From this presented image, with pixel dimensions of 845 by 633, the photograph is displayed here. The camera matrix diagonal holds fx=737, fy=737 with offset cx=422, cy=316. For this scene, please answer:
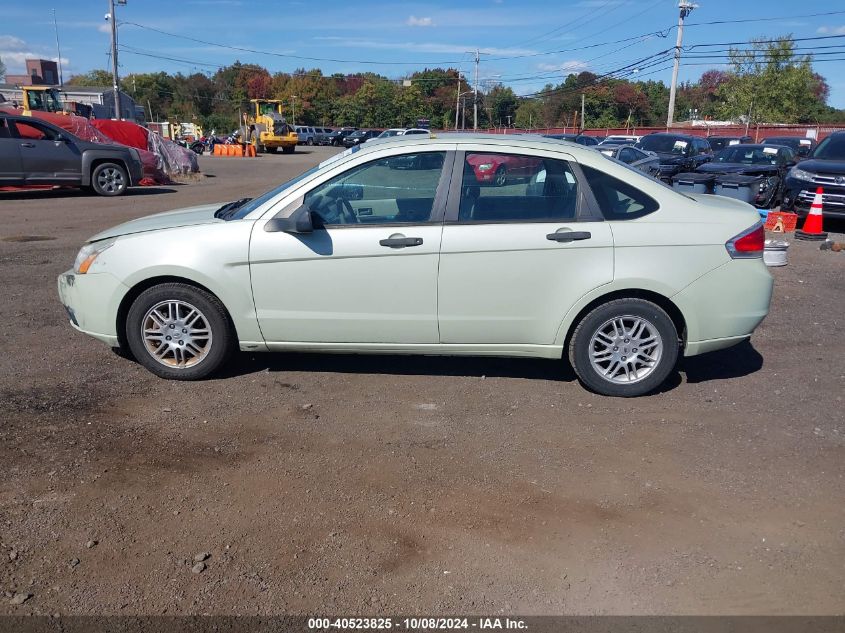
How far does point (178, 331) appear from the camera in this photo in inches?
206

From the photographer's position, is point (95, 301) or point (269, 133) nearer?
point (95, 301)

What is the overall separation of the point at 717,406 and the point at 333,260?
282cm

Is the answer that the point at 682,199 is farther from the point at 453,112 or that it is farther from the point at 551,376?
the point at 453,112

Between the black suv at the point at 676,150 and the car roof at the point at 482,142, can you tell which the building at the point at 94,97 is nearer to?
the black suv at the point at 676,150

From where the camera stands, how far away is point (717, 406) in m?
5.08

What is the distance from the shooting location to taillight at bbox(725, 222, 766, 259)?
504cm

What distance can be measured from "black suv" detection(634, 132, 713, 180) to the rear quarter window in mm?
14137

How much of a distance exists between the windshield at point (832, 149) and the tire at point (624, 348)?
10413 mm

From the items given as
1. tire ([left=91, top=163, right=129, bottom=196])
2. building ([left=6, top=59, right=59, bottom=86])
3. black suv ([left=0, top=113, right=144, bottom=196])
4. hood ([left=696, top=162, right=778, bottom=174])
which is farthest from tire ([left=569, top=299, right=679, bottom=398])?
building ([left=6, top=59, right=59, bottom=86])

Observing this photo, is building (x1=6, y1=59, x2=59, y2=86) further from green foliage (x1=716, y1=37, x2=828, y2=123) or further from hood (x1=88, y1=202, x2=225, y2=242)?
hood (x1=88, y1=202, x2=225, y2=242)

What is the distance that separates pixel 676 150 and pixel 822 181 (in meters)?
7.95

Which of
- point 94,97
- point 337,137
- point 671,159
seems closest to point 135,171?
point 671,159

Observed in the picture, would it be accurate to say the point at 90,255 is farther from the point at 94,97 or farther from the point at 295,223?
the point at 94,97

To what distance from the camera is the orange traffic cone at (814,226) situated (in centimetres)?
1205
